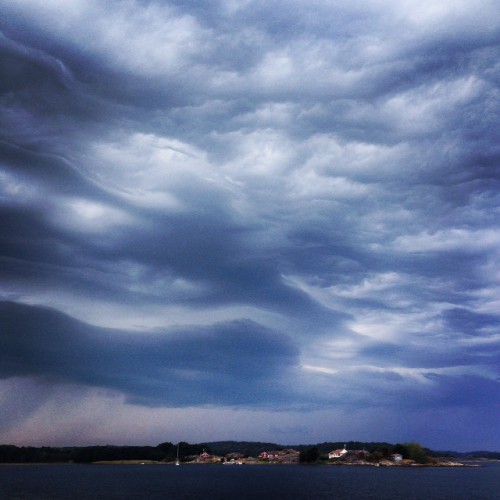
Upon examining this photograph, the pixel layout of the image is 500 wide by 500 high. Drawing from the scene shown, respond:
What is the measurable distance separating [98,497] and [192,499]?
73.4 ft

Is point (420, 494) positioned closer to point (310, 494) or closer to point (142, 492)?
point (310, 494)

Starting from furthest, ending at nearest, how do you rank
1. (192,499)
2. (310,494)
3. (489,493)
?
(489,493) → (310,494) → (192,499)

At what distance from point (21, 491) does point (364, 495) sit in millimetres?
86501

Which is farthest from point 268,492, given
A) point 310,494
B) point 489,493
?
point 489,493

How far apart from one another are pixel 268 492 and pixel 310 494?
37.0 feet

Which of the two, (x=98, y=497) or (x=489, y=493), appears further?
(x=489, y=493)

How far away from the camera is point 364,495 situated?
444ft

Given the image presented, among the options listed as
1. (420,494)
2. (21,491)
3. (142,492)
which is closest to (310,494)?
(420,494)

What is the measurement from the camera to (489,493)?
148750mm

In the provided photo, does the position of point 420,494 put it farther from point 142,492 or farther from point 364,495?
point 142,492

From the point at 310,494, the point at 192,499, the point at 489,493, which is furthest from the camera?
the point at 489,493

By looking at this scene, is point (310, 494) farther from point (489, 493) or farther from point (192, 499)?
point (489, 493)

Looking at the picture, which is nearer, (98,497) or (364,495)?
(98,497)

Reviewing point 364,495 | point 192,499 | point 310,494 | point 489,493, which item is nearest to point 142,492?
point 192,499
